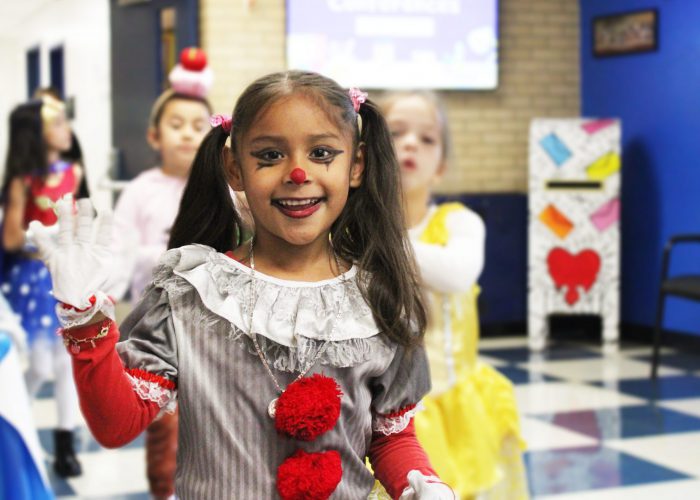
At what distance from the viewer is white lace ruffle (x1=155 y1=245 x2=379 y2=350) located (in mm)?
1329

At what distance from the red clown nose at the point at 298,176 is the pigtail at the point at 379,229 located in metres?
0.16

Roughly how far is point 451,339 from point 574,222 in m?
4.05

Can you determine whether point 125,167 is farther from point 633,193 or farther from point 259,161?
point 259,161

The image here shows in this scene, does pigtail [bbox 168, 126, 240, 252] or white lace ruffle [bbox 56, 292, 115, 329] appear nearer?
white lace ruffle [bbox 56, 292, 115, 329]

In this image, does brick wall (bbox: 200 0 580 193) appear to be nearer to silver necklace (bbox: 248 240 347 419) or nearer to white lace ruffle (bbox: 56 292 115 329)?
silver necklace (bbox: 248 240 347 419)

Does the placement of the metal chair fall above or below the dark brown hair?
below

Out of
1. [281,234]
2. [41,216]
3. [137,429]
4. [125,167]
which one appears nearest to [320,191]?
[281,234]

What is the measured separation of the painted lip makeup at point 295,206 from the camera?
1319 mm

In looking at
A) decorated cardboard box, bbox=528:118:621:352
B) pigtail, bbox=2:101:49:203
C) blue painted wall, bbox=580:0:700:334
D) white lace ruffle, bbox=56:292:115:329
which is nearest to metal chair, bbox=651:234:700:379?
blue painted wall, bbox=580:0:700:334

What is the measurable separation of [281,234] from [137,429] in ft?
0.90

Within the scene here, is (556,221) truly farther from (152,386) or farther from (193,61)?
(152,386)

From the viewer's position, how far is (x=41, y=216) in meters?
3.72

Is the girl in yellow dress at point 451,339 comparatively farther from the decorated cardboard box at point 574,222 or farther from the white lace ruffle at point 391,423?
the decorated cardboard box at point 574,222

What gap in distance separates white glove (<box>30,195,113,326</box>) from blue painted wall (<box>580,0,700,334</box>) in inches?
210
